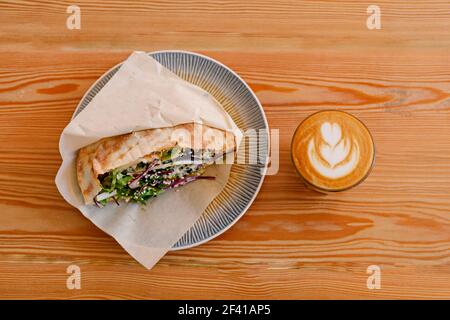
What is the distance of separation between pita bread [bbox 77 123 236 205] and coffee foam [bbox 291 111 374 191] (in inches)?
8.9

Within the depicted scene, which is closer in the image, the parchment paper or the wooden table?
the parchment paper

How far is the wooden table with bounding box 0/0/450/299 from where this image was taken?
1405 millimetres

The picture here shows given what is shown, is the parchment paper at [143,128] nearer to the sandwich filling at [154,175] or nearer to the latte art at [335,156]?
the sandwich filling at [154,175]

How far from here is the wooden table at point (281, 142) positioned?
1405mm

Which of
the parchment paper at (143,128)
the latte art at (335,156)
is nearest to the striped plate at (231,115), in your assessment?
the parchment paper at (143,128)

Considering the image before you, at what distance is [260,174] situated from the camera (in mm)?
1362

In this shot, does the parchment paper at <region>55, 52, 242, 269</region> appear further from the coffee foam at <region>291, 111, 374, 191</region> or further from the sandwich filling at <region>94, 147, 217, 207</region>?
Result: the coffee foam at <region>291, 111, 374, 191</region>

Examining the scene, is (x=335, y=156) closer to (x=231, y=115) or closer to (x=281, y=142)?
(x=281, y=142)

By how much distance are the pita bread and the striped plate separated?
0.10 metres

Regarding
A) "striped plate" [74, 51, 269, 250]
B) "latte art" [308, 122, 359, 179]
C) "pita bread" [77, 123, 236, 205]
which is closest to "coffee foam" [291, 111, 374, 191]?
"latte art" [308, 122, 359, 179]

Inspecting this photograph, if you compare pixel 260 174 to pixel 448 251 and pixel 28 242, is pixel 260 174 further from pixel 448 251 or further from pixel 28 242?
pixel 28 242

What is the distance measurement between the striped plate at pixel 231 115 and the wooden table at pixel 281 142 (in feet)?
0.25

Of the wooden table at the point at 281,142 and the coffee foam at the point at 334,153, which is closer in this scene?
the coffee foam at the point at 334,153

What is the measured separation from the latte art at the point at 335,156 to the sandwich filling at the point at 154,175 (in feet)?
0.98
